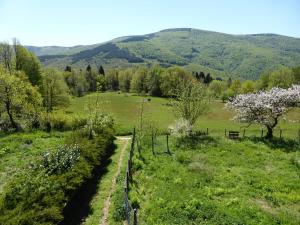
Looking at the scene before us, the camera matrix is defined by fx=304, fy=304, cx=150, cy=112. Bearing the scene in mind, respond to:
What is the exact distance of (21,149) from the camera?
1147 inches

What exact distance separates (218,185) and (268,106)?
63.2 ft

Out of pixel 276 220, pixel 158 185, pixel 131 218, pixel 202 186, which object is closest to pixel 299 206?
pixel 276 220

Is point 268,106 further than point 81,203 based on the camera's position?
Yes

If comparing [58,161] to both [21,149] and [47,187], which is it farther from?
[21,149]

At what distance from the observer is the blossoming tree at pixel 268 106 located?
37.0 meters

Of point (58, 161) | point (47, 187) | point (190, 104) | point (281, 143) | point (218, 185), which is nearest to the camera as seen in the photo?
point (47, 187)

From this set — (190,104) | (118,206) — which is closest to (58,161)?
(118,206)

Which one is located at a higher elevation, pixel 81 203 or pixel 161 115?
pixel 81 203

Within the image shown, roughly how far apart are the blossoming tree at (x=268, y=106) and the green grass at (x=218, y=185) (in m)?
6.79

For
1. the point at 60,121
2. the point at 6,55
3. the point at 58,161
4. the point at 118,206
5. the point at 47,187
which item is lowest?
the point at 60,121

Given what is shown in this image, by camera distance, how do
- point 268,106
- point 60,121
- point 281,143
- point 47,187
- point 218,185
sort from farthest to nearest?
point 60,121 < point 268,106 < point 281,143 < point 218,185 < point 47,187

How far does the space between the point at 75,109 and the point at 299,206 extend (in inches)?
2802

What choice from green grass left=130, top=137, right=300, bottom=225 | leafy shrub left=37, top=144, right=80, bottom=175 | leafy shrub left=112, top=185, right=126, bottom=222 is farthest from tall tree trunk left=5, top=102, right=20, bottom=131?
leafy shrub left=112, top=185, right=126, bottom=222

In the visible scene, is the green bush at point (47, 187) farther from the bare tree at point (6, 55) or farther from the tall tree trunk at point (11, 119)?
the bare tree at point (6, 55)
